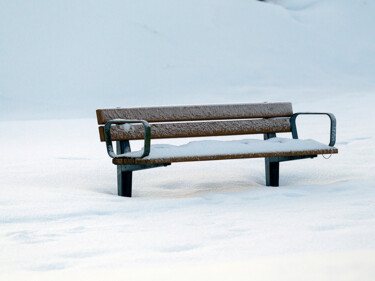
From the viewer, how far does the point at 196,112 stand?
603 cm

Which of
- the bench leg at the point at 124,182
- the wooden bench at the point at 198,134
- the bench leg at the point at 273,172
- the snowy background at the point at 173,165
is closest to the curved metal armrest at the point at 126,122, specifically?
the wooden bench at the point at 198,134

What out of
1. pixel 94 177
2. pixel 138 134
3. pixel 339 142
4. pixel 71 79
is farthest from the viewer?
pixel 71 79

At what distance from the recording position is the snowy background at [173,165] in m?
3.38

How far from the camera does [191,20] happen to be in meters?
25.9

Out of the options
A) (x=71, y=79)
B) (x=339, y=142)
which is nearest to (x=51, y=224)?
(x=339, y=142)

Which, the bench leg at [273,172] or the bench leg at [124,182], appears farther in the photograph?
the bench leg at [273,172]

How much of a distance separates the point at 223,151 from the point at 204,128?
27.0 inches

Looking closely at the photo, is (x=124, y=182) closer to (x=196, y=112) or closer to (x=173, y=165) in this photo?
(x=196, y=112)

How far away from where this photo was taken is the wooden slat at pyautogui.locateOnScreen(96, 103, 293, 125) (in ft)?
18.7

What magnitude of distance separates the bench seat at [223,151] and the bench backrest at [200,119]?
22cm

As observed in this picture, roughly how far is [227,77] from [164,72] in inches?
81.8

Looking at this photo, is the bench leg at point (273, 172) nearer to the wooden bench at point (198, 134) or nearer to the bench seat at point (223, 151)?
the wooden bench at point (198, 134)

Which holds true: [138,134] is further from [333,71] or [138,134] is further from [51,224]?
[333,71]

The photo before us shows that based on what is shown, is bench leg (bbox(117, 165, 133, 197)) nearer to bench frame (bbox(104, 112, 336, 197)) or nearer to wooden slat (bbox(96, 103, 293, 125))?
bench frame (bbox(104, 112, 336, 197))
